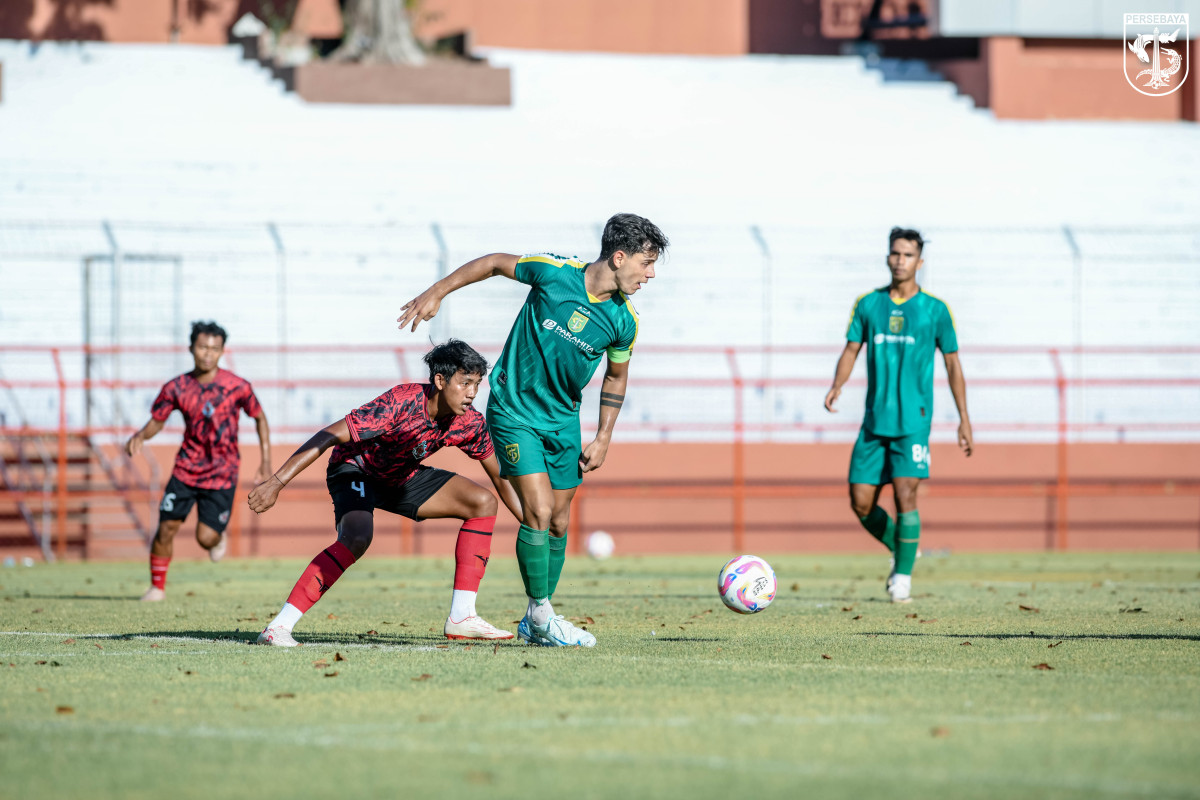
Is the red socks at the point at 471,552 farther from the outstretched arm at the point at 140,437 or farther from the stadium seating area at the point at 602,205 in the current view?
the stadium seating area at the point at 602,205

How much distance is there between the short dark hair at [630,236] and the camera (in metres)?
7.47

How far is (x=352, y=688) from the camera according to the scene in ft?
19.7

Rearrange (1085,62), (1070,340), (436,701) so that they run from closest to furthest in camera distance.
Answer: (436,701), (1070,340), (1085,62)

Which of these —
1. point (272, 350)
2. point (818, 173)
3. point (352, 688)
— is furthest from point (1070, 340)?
point (352, 688)

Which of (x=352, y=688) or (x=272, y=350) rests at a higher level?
(x=272, y=350)

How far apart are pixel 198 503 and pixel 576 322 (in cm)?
518

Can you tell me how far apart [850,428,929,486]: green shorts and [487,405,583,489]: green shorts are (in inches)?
133

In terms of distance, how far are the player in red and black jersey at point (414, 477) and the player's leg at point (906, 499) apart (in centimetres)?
351

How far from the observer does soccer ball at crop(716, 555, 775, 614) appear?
331 inches

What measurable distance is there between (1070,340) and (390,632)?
1580 cm

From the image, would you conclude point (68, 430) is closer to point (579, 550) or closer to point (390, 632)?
point (579, 550)

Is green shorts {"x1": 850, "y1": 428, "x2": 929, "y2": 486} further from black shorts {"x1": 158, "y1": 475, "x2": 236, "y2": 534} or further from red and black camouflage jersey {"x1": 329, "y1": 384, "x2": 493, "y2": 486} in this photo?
black shorts {"x1": 158, "y1": 475, "x2": 236, "y2": 534}

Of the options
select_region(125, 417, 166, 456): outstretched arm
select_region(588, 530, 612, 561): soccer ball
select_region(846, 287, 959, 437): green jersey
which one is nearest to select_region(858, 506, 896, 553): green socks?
select_region(846, 287, 959, 437): green jersey

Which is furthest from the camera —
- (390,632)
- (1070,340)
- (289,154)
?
(289,154)
